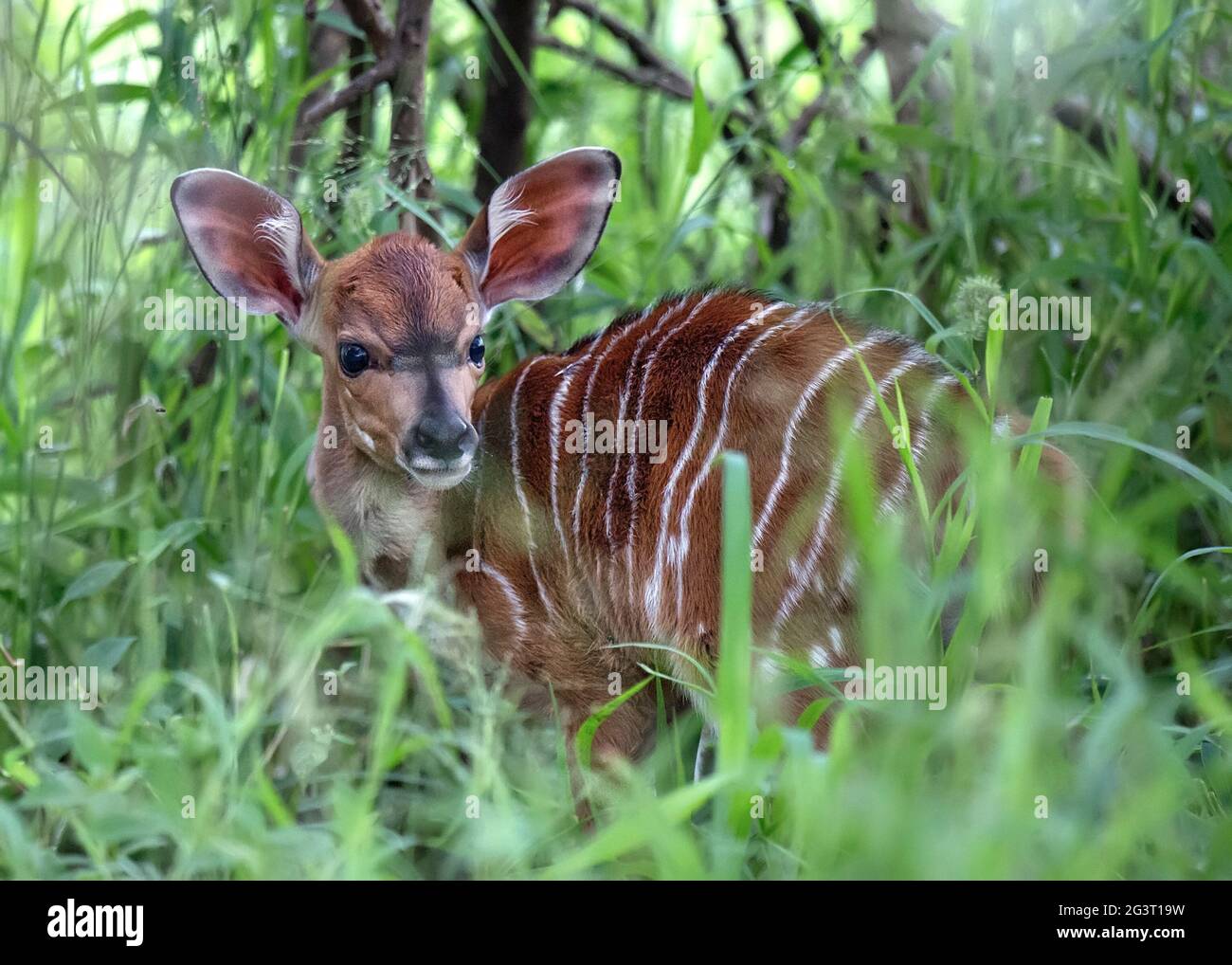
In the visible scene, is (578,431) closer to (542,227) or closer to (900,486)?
(542,227)

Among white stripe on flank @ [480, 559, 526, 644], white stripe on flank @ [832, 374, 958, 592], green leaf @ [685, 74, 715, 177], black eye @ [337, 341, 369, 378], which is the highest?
green leaf @ [685, 74, 715, 177]

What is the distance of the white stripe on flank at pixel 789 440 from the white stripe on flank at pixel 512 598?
57 cm

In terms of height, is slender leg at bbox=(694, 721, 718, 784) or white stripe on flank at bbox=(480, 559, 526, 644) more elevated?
white stripe on flank at bbox=(480, 559, 526, 644)

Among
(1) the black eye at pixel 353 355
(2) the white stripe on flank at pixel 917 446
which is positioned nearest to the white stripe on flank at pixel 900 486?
(2) the white stripe on flank at pixel 917 446

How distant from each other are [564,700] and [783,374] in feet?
2.73

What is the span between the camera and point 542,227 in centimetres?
320

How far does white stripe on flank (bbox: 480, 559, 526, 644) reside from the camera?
2973 mm

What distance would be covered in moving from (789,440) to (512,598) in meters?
0.70

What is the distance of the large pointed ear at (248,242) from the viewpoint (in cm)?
292

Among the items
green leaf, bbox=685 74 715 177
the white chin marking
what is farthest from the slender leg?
green leaf, bbox=685 74 715 177

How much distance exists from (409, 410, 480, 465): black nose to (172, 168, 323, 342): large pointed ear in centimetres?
51

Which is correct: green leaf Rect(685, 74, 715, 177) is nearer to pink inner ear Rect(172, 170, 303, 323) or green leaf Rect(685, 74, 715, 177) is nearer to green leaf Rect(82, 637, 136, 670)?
pink inner ear Rect(172, 170, 303, 323)

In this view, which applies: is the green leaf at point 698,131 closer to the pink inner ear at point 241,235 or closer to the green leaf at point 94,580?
the pink inner ear at point 241,235
